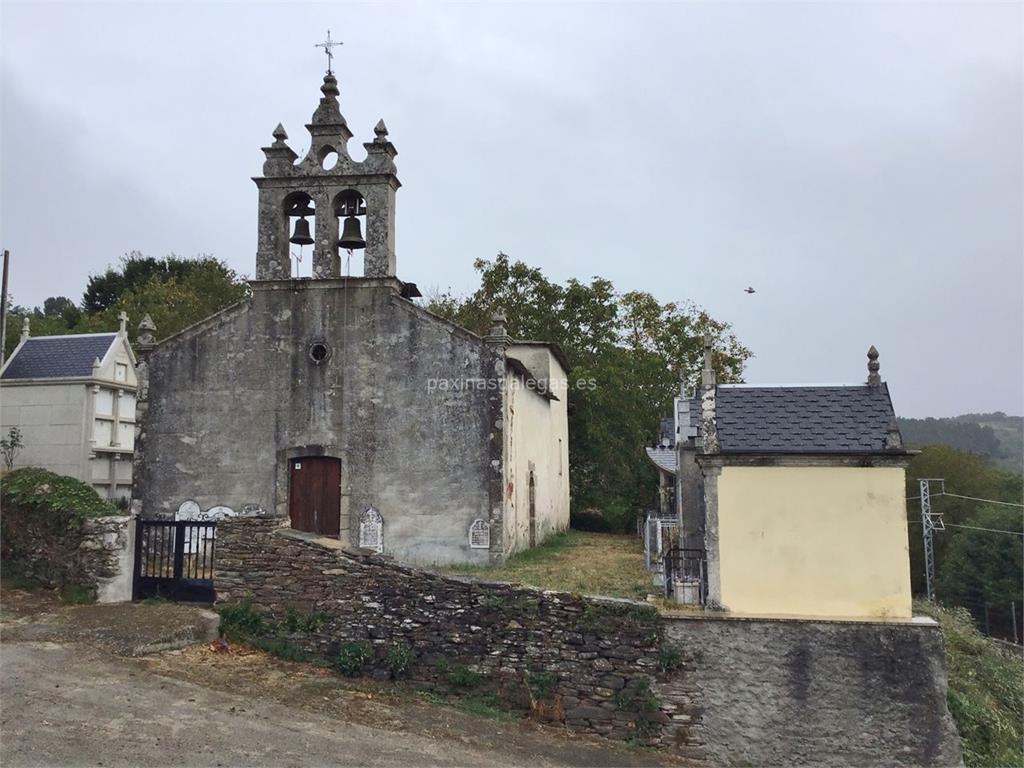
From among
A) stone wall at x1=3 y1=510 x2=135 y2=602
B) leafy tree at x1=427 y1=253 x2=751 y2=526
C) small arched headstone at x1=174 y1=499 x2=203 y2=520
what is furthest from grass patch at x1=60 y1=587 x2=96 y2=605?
leafy tree at x1=427 y1=253 x2=751 y2=526

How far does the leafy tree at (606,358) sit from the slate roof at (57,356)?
582 inches

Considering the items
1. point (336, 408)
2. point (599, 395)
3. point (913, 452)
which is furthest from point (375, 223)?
point (599, 395)

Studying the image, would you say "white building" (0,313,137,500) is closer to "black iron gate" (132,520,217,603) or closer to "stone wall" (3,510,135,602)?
"stone wall" (3,510,135,602)

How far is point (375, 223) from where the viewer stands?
1585cm

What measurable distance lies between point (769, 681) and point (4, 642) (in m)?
9.91

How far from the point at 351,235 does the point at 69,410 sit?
35.2ft

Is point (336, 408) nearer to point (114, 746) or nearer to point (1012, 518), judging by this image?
point (114, 746)

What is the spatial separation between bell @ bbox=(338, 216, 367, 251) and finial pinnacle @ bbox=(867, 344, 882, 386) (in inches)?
398

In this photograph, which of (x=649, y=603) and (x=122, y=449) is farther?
(x=122, y=449)

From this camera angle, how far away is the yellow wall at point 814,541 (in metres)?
9.99

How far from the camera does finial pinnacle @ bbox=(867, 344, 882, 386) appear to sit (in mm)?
11391

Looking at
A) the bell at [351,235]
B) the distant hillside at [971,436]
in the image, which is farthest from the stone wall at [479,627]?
the distant hillside at [971,436]

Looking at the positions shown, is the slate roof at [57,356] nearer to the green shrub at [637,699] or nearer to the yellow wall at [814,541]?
the green shrub at [637,699]

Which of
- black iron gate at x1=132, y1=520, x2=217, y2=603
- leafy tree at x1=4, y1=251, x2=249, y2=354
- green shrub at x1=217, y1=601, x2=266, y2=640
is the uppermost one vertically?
leafy tree at x1=4, y1=251, x2=249, y2=354
